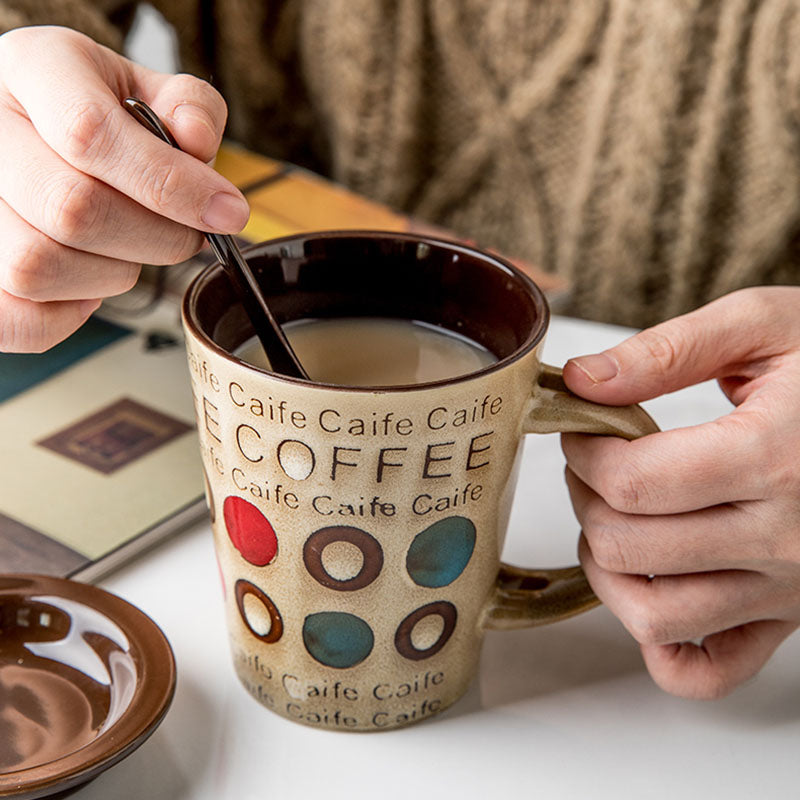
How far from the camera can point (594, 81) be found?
93 centimetres

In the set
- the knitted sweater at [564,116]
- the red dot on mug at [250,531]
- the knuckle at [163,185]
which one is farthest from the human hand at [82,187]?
the knitted sweater at [564,116]

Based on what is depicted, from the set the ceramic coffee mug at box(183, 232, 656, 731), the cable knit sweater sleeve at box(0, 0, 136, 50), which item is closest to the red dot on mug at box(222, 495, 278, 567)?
the ceramic coffee mug at box(183, 232, 656, 731)

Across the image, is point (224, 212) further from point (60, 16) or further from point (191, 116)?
point (60, 16)

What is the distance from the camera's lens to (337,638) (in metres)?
0.40

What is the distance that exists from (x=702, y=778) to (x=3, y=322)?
0.38 m

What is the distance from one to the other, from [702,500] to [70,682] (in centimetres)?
29

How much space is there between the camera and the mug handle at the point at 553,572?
15.4 inches

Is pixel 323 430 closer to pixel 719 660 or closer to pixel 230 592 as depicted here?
pixel 230 592

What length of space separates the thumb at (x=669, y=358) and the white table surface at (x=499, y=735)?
0.15 meters

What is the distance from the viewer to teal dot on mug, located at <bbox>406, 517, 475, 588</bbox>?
1.26 feet

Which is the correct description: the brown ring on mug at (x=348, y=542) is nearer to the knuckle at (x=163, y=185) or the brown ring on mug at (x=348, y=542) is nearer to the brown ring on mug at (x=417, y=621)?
the brown ring on mug at (x=417, y=621)

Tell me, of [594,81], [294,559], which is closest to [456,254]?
[294,559]

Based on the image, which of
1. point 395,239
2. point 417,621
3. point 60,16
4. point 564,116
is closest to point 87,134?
point 395,239

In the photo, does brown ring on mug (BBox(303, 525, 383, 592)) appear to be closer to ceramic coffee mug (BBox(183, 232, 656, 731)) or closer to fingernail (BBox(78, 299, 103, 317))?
ceramic coffee mug (BBox(183, 232, 656, 731))
